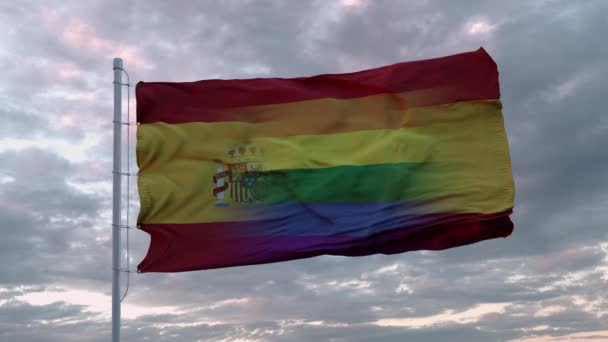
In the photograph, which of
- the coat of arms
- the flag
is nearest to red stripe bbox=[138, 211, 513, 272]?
the flag

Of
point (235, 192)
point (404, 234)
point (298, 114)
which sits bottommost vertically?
point (404, 234)

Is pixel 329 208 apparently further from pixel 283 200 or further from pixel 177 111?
pixel 177 111

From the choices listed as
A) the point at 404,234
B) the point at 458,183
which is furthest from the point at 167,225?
the point at 458,183

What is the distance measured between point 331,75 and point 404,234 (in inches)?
128

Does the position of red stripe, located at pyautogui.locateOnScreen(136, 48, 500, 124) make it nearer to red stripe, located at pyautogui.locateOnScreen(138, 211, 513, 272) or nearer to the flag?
the flag

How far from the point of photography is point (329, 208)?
13.5 meters

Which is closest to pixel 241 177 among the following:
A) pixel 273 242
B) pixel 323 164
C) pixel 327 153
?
pixel 273 242

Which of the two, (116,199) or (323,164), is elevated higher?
(323,164)

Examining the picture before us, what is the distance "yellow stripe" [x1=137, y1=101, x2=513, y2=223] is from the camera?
43.2 feet

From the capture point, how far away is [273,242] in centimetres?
1316

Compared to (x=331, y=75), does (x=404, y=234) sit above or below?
below

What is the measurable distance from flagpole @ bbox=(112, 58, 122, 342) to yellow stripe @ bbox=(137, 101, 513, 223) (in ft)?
2.53

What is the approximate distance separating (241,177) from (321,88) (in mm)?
2307

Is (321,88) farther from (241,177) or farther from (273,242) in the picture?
(273,242)
